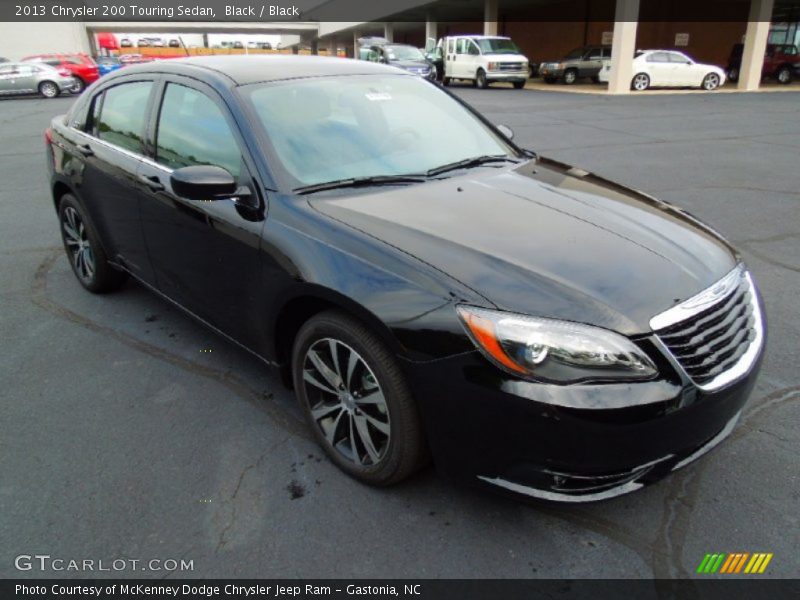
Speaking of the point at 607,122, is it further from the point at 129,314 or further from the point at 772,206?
the point at 129,314

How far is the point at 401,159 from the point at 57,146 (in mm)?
3062

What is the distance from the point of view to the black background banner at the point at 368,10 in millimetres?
33562

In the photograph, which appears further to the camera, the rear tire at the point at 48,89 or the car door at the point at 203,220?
the rear tire at the point at 48,89

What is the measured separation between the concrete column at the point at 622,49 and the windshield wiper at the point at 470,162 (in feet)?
70.9

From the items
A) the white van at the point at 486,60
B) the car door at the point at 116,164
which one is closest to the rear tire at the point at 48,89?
the white van at the point at 486,60

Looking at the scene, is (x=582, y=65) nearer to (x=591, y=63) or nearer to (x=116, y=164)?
(x=591, y=63)

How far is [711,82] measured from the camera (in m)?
24.7

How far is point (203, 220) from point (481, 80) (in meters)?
25.2

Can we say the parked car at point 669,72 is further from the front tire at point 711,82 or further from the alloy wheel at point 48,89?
the alloy wheel at point 48,89

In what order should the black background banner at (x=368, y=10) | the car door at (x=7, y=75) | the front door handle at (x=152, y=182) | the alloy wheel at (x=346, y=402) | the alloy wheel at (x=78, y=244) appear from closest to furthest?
the alloy wheel at (x=346, y=402)
the front door handle at (x=152, y=182)
the alloy wheel at (x=78, y=244)
the car door at (x=7, y=75)
the black background banner at (x=368, y=10)

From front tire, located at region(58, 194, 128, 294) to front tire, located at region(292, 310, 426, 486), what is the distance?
2.37 metres

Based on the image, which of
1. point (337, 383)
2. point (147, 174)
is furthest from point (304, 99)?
point (337, 383)
